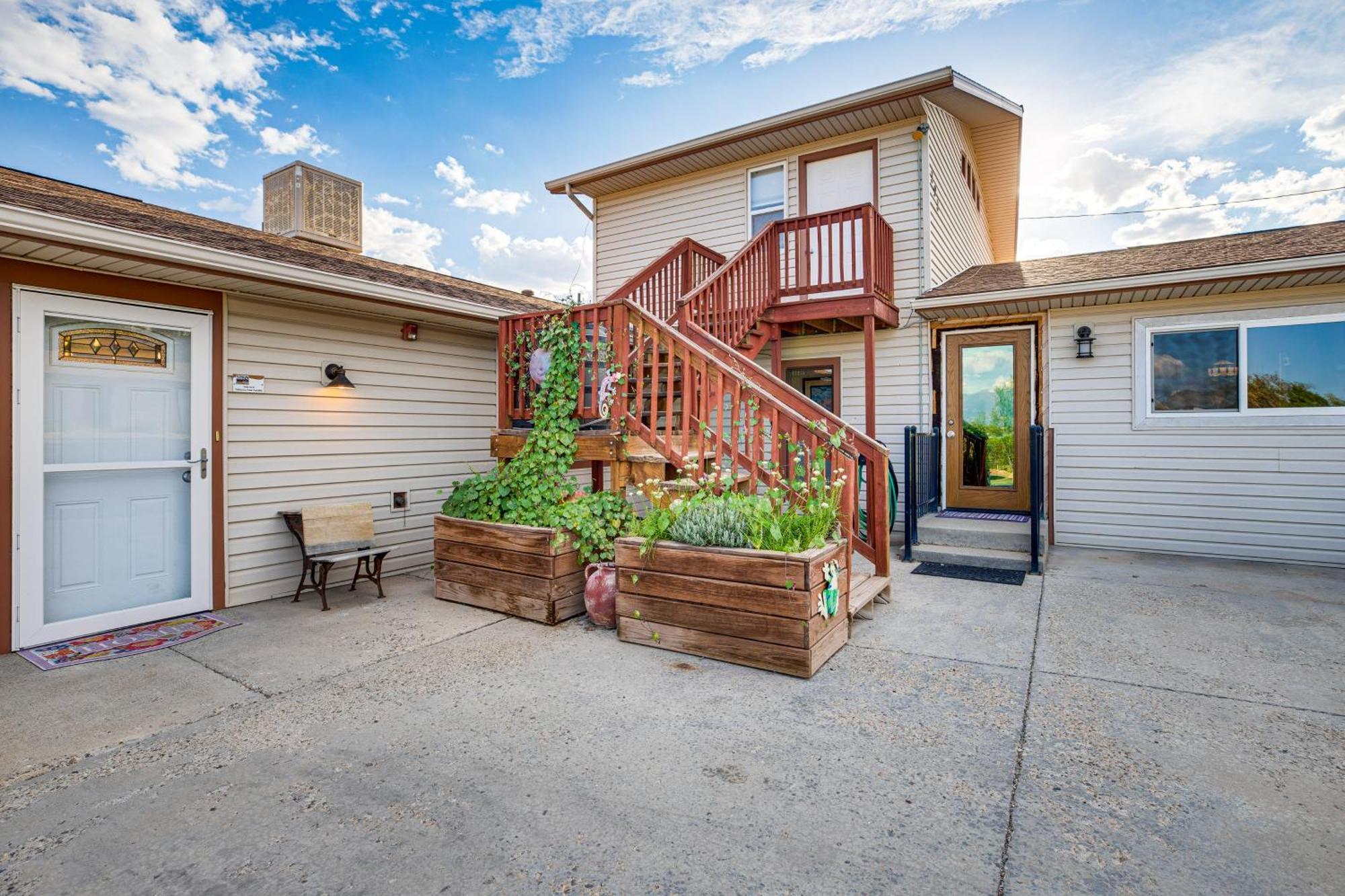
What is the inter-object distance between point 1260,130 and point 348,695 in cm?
1552

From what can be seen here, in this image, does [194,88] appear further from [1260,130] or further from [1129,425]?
[1260,130]

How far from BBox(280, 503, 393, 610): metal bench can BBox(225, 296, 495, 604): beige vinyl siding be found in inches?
10.2

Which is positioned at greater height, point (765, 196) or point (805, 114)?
point (805, 114)

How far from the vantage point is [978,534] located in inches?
232

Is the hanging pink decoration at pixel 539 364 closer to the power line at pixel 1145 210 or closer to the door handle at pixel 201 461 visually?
the door handle at pixel 201 461

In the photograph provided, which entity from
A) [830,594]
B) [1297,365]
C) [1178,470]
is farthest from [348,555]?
[1297,365]

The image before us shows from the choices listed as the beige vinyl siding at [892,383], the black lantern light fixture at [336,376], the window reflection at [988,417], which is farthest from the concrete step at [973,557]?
the black lantern light fixture at [336,376]

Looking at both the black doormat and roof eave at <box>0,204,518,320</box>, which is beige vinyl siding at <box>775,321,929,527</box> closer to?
the black doormat

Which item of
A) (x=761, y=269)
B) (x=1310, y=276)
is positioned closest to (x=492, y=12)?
(x=761, y=269)

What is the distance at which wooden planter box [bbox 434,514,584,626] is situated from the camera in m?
4.02

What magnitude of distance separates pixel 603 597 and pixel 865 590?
1.78 metres

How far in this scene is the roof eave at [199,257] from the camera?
10.4 ft

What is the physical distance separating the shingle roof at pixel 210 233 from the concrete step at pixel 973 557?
185 inches

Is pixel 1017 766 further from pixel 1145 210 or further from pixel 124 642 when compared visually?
pixel 1145 210
